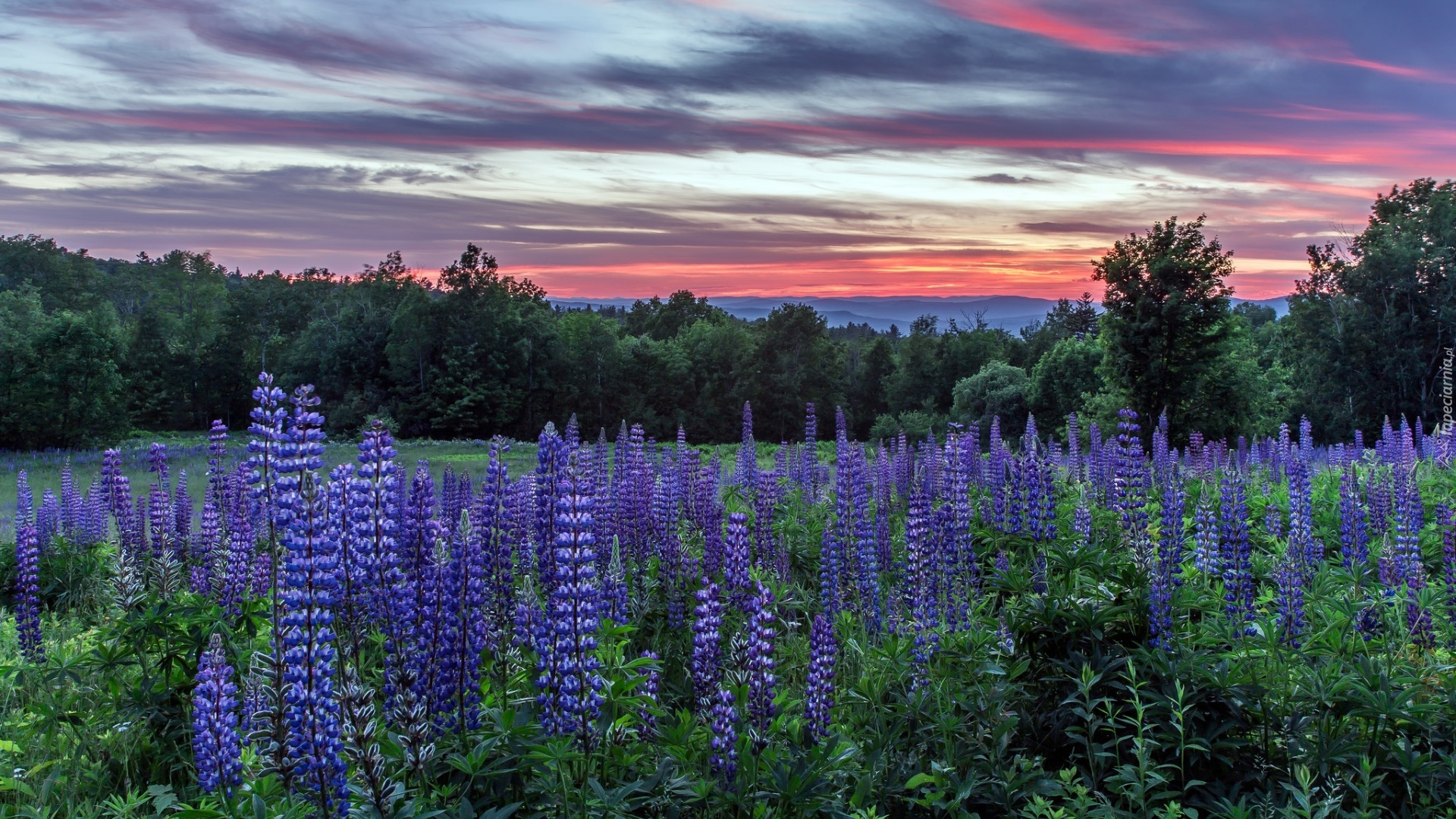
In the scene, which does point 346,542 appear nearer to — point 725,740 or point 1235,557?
point 725,740

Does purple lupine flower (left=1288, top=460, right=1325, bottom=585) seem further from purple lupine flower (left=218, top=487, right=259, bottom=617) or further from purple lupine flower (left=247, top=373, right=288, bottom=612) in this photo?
purple lupine flower (left=218, top=487, right=259, bottom=617)

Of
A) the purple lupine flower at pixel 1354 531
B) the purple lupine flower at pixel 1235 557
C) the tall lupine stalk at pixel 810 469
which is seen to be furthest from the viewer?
the tall lupine stalk at pixel 810 469

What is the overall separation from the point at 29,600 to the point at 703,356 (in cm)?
7233

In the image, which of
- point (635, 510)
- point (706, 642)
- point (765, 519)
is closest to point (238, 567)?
point (706, 642)

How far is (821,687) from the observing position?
181 inches

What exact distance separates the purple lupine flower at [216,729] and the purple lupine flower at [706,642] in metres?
2.19

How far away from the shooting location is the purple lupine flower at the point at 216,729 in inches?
158

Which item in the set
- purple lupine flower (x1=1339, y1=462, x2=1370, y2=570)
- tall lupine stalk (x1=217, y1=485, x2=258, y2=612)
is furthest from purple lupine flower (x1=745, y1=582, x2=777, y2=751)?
purple lupine flower (x1=1339, y1=462, x2=1370, y2=570)

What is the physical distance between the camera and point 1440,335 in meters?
49.4

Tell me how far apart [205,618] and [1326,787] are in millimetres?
6002

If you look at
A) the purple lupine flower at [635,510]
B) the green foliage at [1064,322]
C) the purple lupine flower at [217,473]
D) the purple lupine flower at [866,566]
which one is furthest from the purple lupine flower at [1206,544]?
the green foliage at [1064,322]

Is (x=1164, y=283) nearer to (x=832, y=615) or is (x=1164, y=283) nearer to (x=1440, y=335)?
(x=1440, y=335)

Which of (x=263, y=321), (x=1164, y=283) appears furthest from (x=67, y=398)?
(x=1164, y=283)

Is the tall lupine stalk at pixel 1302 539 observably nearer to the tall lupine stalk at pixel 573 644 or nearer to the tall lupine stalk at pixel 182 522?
the tall lupine stalk at pixel 573 644
